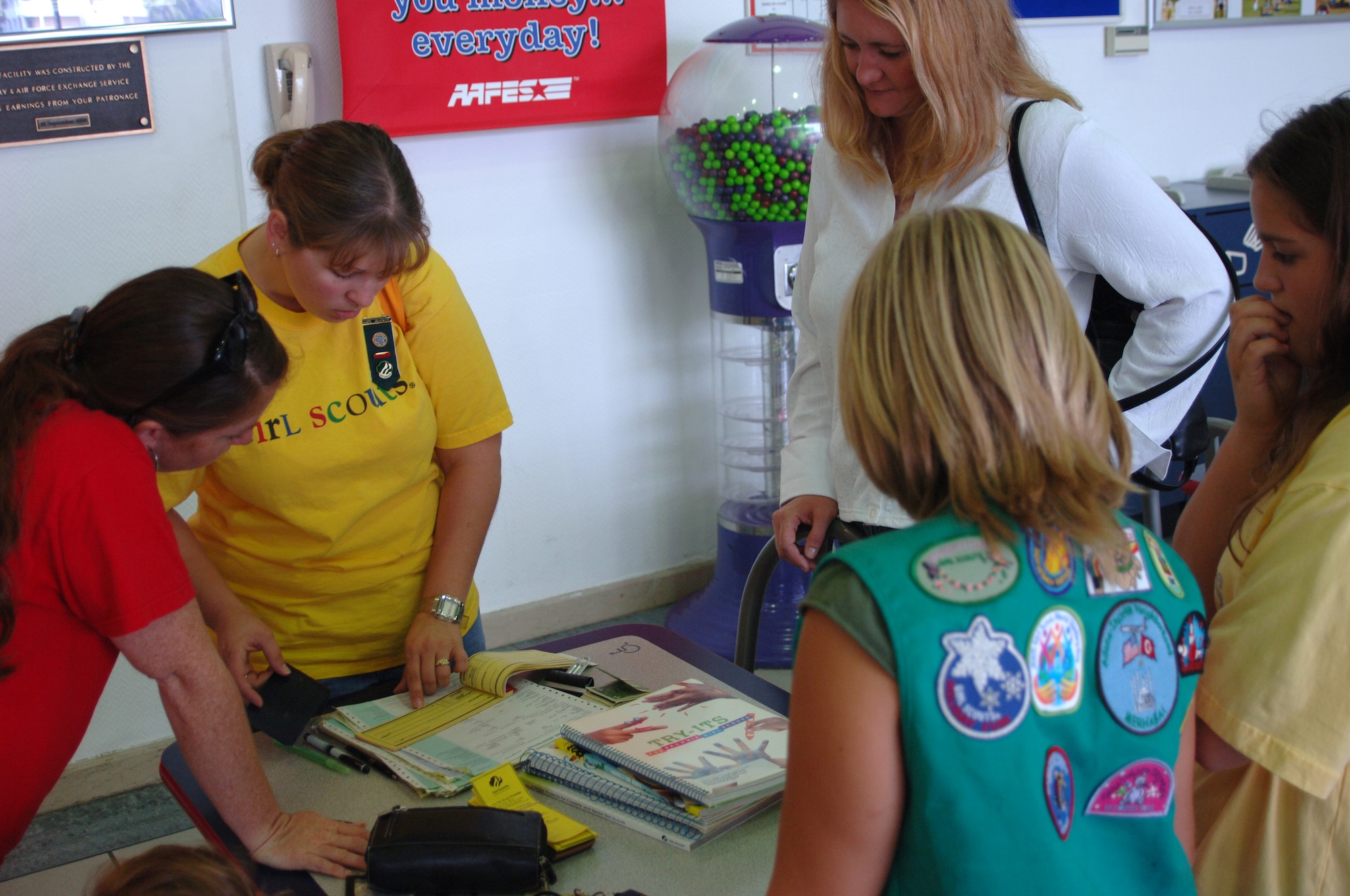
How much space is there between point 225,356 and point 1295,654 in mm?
1024

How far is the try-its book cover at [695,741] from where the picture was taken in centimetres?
117

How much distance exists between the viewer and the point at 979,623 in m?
0.76

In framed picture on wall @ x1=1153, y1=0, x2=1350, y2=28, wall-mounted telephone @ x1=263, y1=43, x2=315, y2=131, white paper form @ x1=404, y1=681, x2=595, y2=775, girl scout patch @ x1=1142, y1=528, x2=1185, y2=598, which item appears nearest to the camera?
girl scout patch @ x1=1142, y1=528, x2=1185, y2=598

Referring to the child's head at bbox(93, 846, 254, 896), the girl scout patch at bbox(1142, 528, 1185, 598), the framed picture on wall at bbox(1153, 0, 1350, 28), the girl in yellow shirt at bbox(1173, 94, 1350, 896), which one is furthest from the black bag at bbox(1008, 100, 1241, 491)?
the framed picture on wall at bbox(1153, 0, 1350, 28)

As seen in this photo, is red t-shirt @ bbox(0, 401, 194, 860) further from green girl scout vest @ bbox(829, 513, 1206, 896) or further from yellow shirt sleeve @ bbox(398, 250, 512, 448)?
green girl scout vest @ bbox(829, 513, 1206, 896)

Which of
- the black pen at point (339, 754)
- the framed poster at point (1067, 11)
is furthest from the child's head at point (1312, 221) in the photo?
the framed poster at point (1067, 11)

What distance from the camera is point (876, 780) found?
0.76m

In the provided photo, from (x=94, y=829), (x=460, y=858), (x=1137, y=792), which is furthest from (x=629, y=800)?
(x=94, y=829)

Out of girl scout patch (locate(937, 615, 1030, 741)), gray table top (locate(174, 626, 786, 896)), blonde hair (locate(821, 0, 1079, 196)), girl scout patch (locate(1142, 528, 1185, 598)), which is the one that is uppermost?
blonde hair (locate(821, 0, 1079, 196))

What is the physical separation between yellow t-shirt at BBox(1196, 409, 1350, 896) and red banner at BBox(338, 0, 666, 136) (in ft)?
7.21

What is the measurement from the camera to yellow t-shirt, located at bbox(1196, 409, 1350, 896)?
0.92 metres

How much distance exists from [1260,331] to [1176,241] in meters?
0.24

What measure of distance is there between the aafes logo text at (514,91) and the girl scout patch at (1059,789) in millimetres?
2349

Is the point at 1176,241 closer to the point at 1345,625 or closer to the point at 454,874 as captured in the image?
the point at 1345,625
